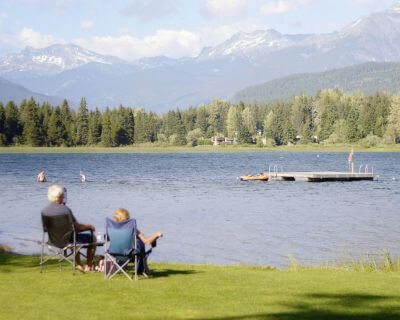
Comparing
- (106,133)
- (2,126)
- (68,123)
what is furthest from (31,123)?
(106,133)

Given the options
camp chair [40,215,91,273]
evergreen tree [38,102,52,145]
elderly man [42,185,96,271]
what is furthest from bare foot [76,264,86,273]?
evergreen tree [38,102,52,145]

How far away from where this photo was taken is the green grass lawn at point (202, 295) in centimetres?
1138

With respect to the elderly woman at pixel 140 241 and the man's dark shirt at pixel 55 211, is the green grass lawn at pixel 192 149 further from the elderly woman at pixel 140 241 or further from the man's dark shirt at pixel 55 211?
the elderly woman at pixel 140 241

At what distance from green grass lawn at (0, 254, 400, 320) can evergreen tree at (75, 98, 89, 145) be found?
152475 mm

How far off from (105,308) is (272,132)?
600 ft

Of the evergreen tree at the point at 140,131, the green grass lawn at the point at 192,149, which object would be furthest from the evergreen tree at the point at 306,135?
the evergreen tree at the point at 140,131

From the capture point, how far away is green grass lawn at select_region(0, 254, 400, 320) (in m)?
11.4

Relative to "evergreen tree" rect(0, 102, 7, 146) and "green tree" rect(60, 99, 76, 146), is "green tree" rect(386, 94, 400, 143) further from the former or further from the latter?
"evergreen tree" rect(0, 102, 7, 146)

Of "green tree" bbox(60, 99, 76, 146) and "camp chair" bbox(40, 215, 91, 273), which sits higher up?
"green tree" bbox(60, 99, 76, 146)

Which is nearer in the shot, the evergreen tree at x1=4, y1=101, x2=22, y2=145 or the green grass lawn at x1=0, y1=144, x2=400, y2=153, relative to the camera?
the evergreen tree at x1=4, y1=101, x2=22, y2=145

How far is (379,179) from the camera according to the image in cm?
7825

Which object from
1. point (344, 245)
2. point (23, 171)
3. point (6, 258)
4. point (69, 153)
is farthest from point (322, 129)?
point (6, 258)

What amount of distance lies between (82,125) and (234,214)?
129032 mm

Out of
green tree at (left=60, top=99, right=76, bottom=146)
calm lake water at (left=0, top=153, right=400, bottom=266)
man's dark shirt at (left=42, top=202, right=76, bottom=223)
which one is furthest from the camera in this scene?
green tree at (left=60, top=99, right=76, bottom=146)
